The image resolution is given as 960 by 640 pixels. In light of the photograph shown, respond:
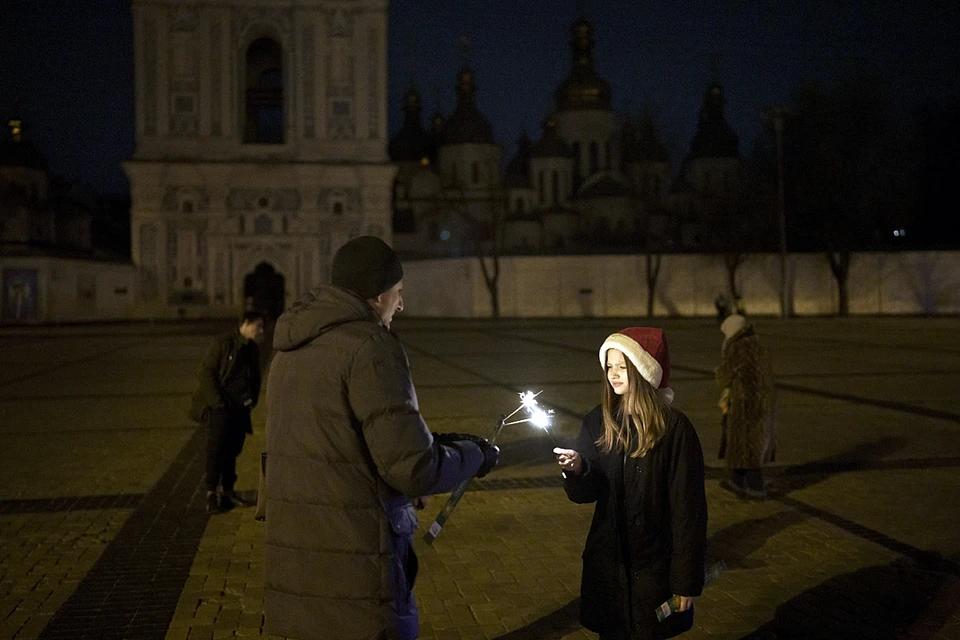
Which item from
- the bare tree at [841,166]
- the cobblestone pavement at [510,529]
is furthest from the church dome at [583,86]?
the cobblestone pavement at [510,529]

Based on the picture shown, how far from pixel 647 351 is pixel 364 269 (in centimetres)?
125

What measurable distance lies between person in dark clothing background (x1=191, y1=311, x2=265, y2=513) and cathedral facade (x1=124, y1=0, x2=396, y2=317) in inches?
1538

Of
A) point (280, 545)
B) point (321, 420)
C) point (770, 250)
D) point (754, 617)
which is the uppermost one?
point (770, 250)

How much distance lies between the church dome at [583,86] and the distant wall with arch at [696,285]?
27810mm

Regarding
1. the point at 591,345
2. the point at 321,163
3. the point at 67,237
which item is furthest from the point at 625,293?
the point at 67,237

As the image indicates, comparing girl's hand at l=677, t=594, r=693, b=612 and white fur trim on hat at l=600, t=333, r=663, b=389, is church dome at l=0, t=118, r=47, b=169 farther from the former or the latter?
girl's hand at l=677, t=594, r=693, b=612

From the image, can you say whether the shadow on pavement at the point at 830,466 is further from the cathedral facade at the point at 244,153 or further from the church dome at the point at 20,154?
the church dome at the point at 20,154

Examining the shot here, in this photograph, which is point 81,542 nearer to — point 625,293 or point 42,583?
point 42,583

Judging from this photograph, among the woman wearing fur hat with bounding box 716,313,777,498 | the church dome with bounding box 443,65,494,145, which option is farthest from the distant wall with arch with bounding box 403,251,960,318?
the woman wearing fur hat with bounding box 716,313,777,498

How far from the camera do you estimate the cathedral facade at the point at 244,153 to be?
4612cm

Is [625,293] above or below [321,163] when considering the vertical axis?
below

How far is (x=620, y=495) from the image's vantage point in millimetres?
3809

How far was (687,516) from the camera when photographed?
3.63 metres

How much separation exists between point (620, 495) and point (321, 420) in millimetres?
1335
